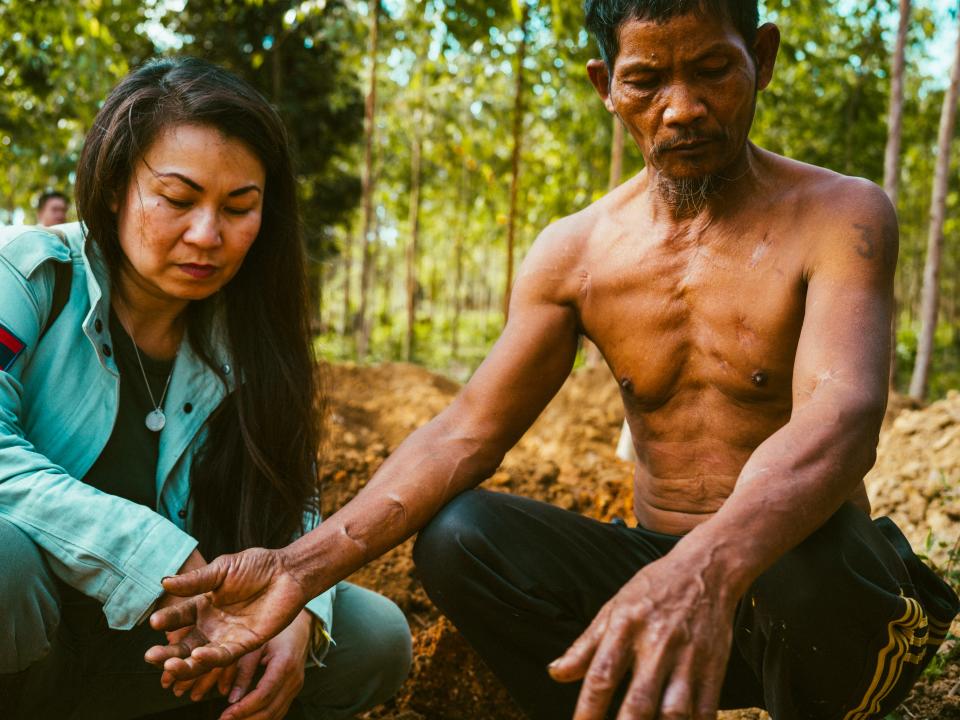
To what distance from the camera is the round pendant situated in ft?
6.52

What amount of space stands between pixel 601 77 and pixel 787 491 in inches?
42.9

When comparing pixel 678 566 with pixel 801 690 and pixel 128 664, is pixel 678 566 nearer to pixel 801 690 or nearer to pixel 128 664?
pixel 801 690

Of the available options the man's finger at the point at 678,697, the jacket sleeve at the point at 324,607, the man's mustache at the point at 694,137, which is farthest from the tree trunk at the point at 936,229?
the man's finger at the point at 678,697

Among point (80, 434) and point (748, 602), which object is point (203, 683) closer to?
point (80, 434)

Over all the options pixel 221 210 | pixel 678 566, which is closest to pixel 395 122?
pixel 221 210

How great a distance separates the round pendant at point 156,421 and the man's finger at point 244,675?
58 centimetres

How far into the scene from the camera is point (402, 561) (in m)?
3.35

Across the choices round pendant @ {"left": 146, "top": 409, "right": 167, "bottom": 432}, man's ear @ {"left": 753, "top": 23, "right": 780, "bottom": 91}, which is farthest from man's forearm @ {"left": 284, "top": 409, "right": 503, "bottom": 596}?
man's ear @ {"left": 753, "top": 23, "right": 780, "bottom": 91}

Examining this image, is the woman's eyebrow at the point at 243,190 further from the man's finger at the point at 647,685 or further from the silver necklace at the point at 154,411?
the man's finger at the point at 647,685

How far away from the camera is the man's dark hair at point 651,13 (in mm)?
1750

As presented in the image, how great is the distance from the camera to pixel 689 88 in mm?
1776

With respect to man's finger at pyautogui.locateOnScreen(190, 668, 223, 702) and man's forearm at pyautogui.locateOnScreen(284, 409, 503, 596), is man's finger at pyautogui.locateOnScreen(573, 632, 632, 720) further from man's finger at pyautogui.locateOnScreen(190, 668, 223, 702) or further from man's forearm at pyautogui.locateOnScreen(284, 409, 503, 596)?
man's finger at pyautogui.locateOnScreen(190, 668, 223, 702)

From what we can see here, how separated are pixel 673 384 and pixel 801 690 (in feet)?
2.19

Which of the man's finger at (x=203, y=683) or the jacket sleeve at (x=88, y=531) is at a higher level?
the jacket sleeve at (x=88, y=531)
